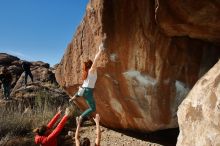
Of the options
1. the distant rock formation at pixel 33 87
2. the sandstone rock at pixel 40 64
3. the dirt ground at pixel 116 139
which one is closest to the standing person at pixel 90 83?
the dirt ground at pixel 116 139

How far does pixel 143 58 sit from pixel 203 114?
229 centimetres

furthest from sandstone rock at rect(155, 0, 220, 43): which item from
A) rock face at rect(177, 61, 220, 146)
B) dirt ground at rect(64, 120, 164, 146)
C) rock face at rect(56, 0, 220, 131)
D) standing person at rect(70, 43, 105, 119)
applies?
dirt ground at rect(64, 120, 164, 146)

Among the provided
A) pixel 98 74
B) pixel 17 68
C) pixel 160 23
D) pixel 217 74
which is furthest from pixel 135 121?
pixel 17 68

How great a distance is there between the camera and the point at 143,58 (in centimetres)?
730

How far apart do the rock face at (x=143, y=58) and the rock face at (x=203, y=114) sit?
140cm

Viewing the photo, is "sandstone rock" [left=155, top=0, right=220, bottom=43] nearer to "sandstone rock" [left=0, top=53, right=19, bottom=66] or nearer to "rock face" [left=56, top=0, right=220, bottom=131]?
"rock face" [left=56, top=0, right=220, bottom=131]

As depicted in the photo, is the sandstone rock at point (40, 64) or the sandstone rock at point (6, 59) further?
the sandstone rock at point (6, 59)

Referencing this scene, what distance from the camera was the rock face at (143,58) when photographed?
6.98 meters

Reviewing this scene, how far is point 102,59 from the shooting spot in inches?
Result: 296

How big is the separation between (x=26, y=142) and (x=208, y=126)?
5.91 m

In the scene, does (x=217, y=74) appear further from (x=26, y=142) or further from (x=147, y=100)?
(x=26, y=142)

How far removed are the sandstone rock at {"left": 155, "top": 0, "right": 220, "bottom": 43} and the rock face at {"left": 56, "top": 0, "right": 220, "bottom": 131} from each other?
3 cm

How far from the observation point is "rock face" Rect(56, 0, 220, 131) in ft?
22.9

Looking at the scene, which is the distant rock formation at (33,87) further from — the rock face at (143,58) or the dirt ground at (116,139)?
the rock face at (143,58)
